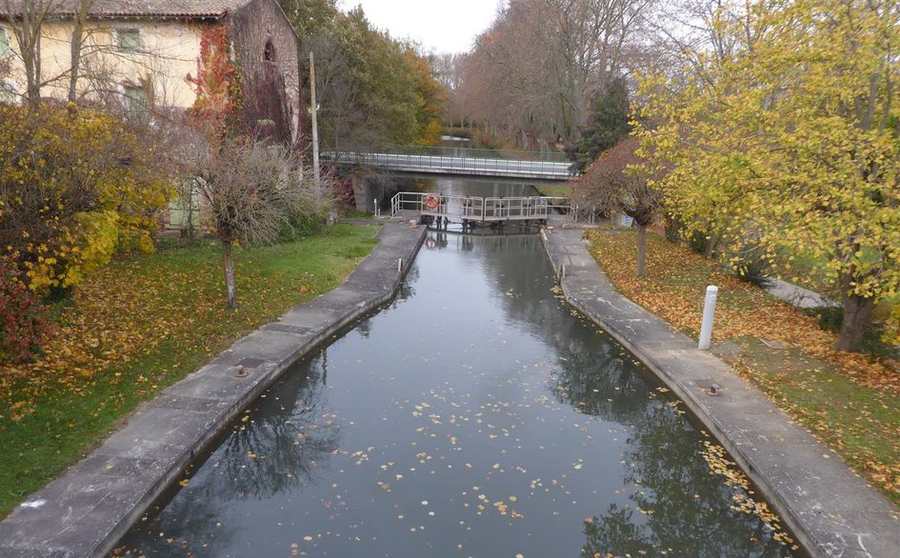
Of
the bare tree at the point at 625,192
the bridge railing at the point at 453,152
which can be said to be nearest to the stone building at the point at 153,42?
the bridge railing at the point at 453,152

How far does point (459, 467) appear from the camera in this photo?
29.8 ft

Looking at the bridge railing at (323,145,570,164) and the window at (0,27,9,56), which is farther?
the bridge railing at (323,145,570,164)

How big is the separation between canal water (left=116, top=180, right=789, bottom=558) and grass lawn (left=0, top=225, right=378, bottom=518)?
1.76 metres

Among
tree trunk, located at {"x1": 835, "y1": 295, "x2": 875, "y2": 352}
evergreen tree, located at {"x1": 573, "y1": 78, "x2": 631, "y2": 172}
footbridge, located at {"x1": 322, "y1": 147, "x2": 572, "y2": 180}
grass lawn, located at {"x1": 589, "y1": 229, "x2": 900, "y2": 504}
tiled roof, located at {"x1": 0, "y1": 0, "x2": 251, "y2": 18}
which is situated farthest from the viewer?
footbridge, located at {"x1": 322, "y1": 147, "x2": 572, "y2": 180}

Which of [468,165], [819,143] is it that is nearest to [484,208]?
[468,165]

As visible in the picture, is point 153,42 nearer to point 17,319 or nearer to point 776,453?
point 17,319

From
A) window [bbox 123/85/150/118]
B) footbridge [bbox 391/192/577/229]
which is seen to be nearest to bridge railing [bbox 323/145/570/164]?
footbridge [bbox 391/192/577/229]

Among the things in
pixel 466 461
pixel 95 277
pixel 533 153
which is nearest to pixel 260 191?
pixel 95 277

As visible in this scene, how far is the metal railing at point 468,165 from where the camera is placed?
36.7 meters

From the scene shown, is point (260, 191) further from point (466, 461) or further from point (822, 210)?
point (822, 210)

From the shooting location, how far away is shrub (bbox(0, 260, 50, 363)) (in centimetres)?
870

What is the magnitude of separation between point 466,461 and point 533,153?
35.0 metres

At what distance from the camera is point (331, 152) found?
34062 millimetres

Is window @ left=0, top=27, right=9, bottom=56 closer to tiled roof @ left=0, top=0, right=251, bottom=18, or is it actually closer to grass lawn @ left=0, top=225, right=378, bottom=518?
tiled roof @ left=0, top=0, right=251, bottom=18
